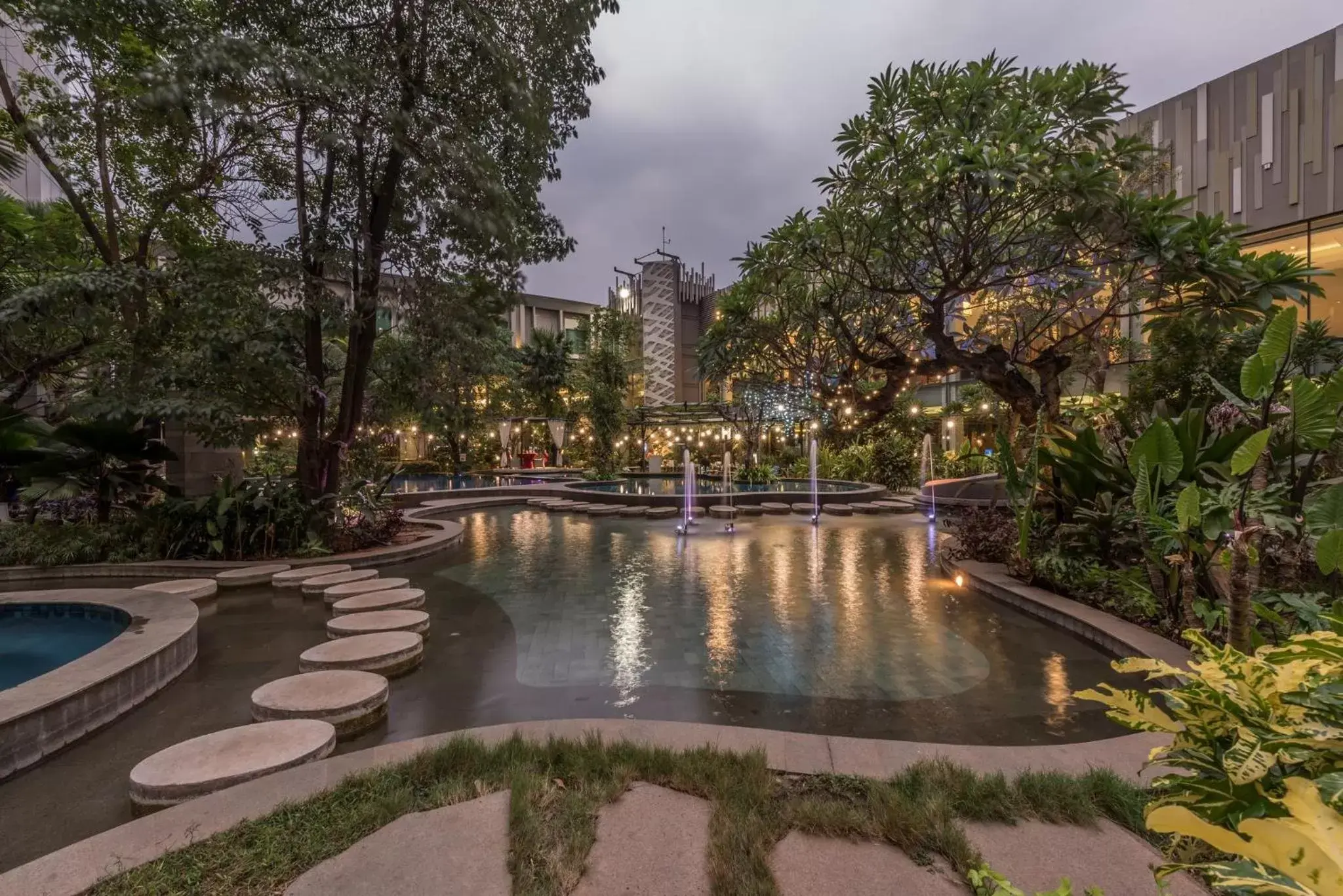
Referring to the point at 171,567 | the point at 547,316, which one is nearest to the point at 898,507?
the point at 171,567

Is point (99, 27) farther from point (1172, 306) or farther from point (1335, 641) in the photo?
point (1172, 306)

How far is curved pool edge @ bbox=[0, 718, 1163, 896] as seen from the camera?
2150mm

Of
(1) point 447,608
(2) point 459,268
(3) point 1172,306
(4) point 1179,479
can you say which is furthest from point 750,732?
(2) point 459,268

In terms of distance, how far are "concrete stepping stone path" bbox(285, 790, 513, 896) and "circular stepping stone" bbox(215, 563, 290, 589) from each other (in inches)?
243

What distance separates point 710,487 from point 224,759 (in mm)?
17041

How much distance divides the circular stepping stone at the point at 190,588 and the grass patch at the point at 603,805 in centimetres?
507

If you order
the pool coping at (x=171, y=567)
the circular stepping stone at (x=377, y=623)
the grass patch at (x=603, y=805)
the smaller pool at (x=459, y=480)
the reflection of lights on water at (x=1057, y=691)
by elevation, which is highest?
the grass patch at (x=603, y=805)

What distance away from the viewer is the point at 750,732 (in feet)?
10.5

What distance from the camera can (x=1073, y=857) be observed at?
2.16m

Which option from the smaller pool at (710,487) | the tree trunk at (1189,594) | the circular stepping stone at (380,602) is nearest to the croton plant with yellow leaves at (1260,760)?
the tree trunk at (1189,594)

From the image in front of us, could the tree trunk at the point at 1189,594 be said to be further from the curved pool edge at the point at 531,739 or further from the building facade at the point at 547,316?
the building facade at the point at 547,316

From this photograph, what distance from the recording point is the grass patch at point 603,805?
2.10m

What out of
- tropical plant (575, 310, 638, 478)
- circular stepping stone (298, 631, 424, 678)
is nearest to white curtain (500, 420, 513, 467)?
tropical plant (575, 310, 638, 478)

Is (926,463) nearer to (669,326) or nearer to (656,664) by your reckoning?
(656,664)
